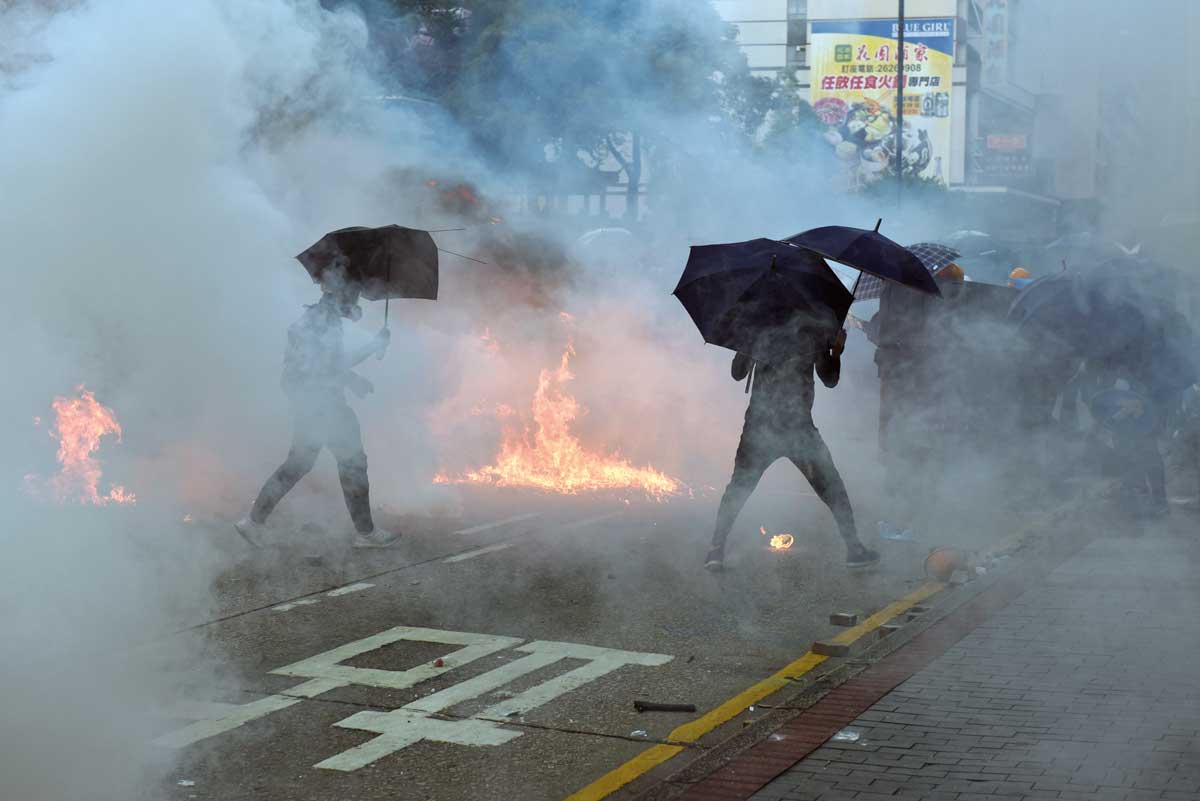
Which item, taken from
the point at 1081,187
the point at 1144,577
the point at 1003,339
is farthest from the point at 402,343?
the point at 1081,187

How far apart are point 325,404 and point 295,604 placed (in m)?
1.43

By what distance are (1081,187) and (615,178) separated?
301 inches

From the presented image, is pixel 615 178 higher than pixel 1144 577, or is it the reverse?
pixel 615 178

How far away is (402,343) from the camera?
10047 millimetres

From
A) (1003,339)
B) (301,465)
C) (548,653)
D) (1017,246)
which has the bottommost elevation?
(548,653)

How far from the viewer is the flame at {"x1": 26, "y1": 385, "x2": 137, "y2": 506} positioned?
427cm

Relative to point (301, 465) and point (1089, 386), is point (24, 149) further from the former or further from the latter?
point (1089, 386)

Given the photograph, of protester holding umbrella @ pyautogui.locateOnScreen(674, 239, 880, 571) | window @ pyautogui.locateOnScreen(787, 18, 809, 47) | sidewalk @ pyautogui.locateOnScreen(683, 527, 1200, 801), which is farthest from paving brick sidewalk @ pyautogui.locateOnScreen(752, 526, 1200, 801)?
window @ pyautogui.locateOnScreen(787, 18, 809, 47)

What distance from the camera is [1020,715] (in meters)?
4.93

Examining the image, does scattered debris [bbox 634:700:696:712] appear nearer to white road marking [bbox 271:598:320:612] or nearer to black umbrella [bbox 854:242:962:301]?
white road marking [bbox 271:598:320:612]

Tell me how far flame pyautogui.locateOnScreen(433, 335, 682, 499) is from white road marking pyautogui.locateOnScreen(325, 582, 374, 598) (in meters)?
3.03

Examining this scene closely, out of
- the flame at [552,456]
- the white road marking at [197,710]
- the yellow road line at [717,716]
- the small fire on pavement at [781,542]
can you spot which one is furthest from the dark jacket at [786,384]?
the white road marking at [197,710]

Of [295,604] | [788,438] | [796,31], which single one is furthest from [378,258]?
[796,31]

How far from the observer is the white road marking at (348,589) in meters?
6.91
